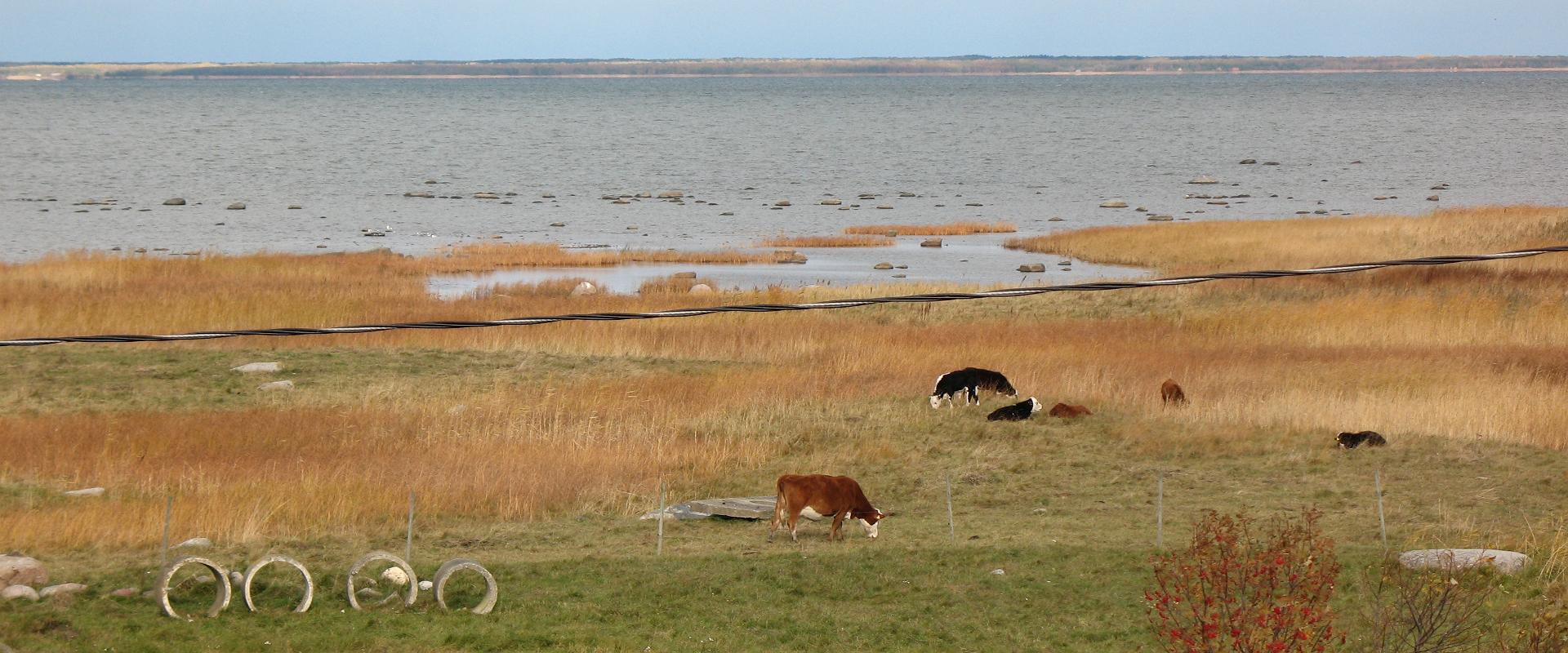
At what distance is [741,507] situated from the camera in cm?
1588

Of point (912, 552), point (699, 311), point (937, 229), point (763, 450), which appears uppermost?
point (699, 311)

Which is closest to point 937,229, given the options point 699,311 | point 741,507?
point 741,507

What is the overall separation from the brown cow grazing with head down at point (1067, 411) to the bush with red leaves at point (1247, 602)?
898cm

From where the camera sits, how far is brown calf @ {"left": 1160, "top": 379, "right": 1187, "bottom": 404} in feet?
71.2

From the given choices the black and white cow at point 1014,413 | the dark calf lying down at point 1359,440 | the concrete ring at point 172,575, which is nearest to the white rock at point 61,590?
the concrete ring at point 172,575

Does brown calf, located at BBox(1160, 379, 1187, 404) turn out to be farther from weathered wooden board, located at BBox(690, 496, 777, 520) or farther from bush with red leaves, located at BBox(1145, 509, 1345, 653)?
bush with red leaves, located at BBox(1145, 509, 1345, 653)

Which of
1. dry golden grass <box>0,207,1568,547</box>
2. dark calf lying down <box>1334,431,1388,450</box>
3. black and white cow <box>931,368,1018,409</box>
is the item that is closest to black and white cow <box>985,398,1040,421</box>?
black and white cow <box>931,368,1018,409</box>

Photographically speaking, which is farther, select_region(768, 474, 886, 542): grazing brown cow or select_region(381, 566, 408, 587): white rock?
select_region(768, 474, 886, 542): grazing brown cow

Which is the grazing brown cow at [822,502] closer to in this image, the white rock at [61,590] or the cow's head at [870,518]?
the cow's head at [870,518]

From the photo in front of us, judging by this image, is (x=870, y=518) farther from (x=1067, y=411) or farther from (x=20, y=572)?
(x=1067, y=411)

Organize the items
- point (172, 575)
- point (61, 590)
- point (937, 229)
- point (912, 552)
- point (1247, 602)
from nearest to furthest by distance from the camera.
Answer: point (1247, 602), point (172, 575), point (61, 590), point (912, 552), point (937, 229)

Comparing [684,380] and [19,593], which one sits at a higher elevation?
[19,593]

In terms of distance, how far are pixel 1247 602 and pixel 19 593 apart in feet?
30.1

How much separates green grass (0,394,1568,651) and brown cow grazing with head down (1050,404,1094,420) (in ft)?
0.71
